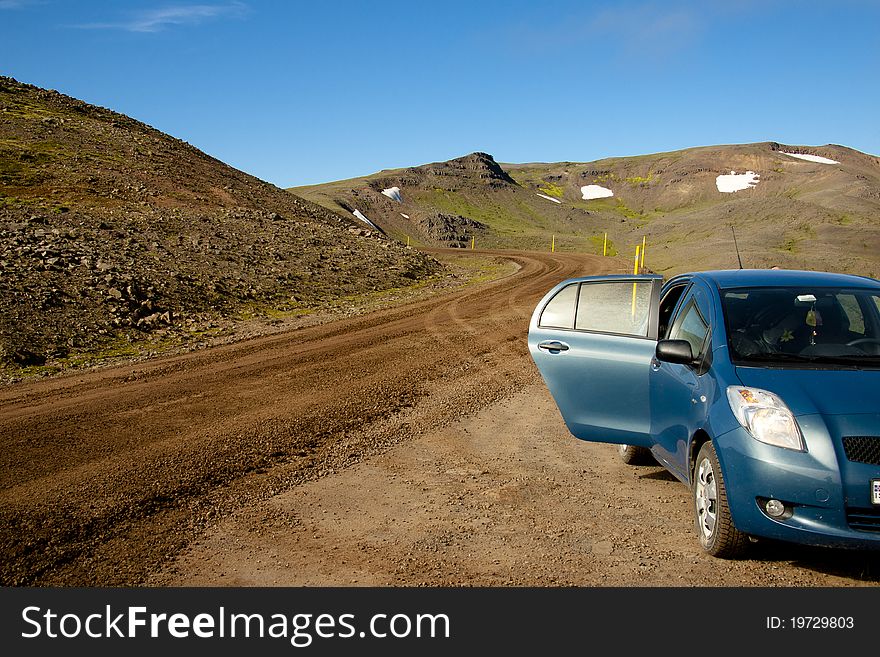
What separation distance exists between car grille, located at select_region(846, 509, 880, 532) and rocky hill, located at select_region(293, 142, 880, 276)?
23147 mm

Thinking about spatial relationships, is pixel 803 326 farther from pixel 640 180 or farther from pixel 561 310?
pixel 640 180

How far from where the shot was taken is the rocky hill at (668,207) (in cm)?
3750

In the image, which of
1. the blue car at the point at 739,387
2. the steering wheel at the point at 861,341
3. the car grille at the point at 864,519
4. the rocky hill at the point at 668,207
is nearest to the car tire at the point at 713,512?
the blue car at the point at 739,387

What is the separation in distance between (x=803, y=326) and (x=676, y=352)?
0.98 metres

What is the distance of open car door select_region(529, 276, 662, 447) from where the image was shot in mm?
6227

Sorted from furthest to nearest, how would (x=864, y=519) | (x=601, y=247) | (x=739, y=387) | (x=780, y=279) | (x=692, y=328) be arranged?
(x=601, y=247) → (x=780, y=279) → (x=692, y=328) → (x=739, y=387) → (x=864, y=519)

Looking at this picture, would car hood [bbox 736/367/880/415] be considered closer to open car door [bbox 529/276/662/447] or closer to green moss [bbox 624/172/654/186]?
open car door [bbox 529/276/662/447]

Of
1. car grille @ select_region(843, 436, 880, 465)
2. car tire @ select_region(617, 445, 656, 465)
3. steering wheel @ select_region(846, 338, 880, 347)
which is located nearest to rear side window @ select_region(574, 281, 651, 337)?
car tire @ select_region(617, 445, 656, 465)

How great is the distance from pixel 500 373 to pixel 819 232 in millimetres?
33943

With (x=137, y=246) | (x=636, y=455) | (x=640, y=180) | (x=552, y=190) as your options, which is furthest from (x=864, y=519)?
(x=552, y=190)

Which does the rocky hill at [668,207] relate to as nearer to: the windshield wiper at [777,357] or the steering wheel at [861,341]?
the steering wheel at [861,341]

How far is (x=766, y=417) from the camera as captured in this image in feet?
15.0
